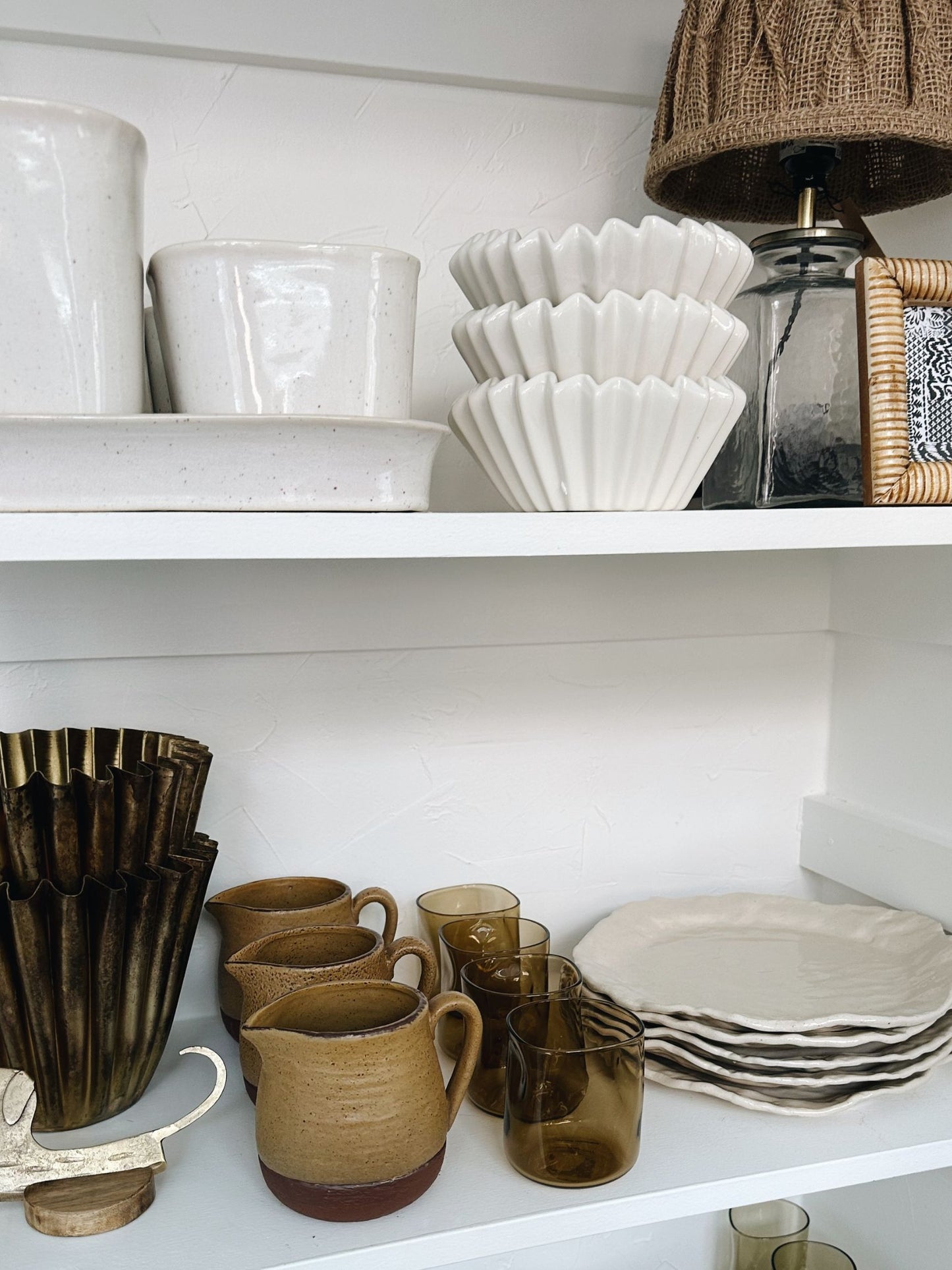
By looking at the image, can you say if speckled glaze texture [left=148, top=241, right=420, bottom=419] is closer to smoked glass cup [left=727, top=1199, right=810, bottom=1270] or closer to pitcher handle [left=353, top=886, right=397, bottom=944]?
pitcher handle [left=353, top=886, right=397, bottom=944]

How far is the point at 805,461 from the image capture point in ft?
2.47

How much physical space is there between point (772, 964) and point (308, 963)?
1.23ft

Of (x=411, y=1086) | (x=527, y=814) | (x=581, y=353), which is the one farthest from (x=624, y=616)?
(x=411, y=1086)

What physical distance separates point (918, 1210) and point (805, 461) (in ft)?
2.07

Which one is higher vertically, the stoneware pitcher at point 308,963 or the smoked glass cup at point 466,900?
the stoneware pitcher at point 308,963

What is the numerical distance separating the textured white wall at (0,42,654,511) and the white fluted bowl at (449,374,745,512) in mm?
214

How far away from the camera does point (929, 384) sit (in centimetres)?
73

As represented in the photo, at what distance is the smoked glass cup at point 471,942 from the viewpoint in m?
0.78

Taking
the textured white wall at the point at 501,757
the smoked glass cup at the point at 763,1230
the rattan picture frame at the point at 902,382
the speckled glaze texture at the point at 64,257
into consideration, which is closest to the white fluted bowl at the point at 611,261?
the rattan picture frame at the point at 902,382

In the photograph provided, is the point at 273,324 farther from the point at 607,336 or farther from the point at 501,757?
the point at 501,757

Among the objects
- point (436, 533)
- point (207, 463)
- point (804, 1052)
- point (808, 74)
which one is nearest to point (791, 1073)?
point (804, 1052)

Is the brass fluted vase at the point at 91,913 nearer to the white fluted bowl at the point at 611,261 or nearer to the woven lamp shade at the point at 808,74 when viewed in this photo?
the white fluted bowl at the point at 611,261

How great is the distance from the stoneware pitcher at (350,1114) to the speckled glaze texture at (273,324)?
0.35 m

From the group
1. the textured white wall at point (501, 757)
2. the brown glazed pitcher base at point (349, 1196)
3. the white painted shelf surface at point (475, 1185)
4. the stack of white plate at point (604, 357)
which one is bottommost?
the white painted shelf surface at point (475, 1185)
